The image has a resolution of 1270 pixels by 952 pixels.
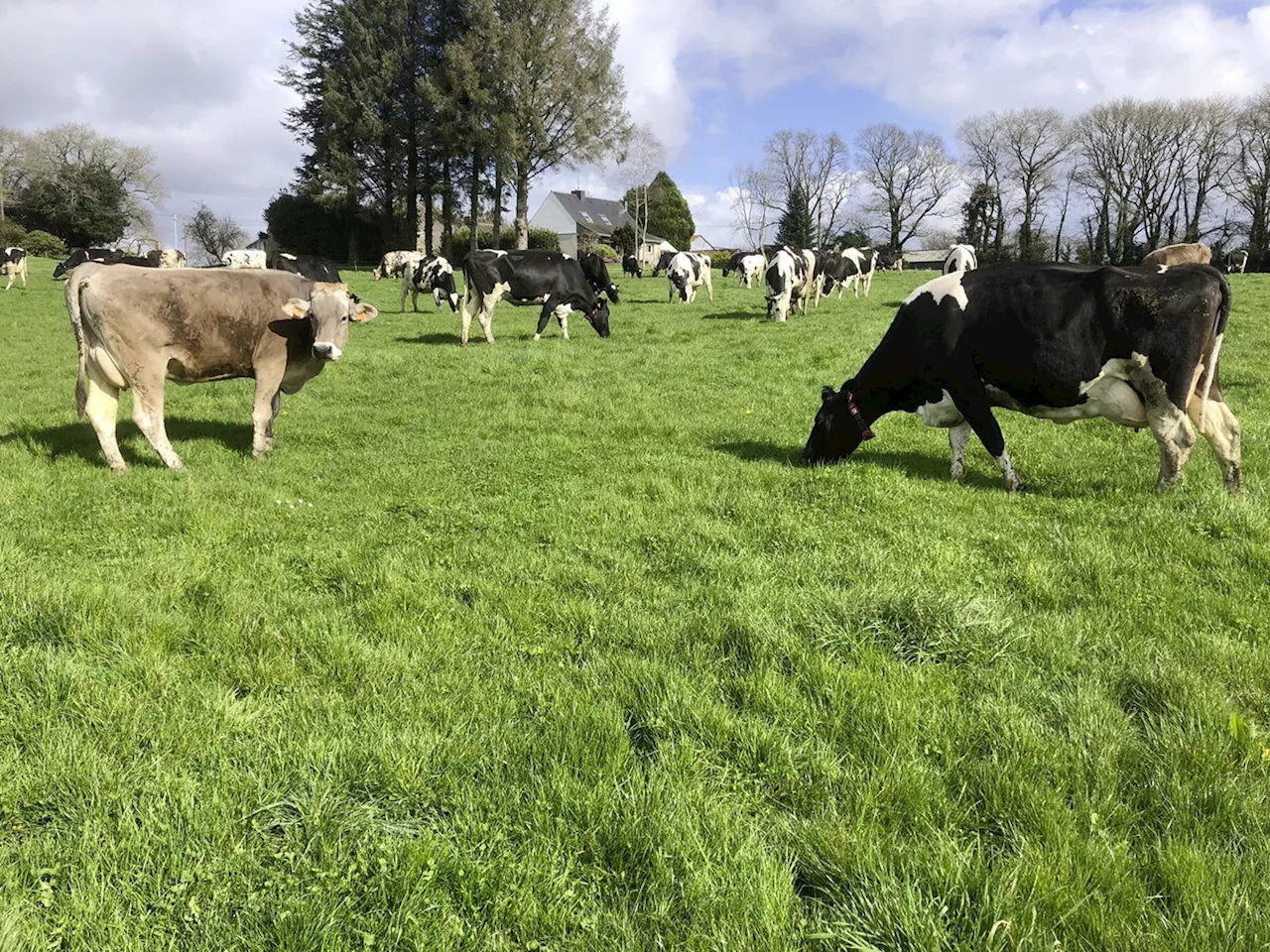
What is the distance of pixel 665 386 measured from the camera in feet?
36.6

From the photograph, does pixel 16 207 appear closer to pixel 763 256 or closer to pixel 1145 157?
pixel 763 256

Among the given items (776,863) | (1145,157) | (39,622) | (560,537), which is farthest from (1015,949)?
(1145,157)

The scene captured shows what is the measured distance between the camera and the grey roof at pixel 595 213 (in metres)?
77.9

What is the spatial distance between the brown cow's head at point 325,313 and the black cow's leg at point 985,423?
5.91 m

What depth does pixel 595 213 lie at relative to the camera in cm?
8150

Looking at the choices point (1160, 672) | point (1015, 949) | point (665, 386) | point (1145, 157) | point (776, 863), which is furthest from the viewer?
point (1145, 157)

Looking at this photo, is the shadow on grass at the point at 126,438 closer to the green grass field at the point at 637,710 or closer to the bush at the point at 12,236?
the green grass field at the point at 637,710

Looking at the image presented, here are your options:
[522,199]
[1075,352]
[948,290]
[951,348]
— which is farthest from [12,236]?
[1075,352]

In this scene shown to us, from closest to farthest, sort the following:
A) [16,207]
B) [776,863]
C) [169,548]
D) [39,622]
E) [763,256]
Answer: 1. [776,863]
2. [39,622]
3. [169,548]
4. [763,256]
5. [16,207]

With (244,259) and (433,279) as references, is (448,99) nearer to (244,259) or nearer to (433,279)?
(244,259)

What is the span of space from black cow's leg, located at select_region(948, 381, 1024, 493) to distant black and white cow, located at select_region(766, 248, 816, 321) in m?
13.3

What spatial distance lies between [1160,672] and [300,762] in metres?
3.56

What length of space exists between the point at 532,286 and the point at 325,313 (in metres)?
9.76

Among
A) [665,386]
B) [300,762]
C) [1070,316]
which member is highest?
[1070,316]
